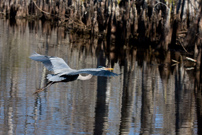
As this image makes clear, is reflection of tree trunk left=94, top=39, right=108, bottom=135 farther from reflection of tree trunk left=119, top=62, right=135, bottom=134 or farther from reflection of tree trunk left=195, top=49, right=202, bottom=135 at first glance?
reflection of tree trunk left=195, top=49, right=202, bottom=135

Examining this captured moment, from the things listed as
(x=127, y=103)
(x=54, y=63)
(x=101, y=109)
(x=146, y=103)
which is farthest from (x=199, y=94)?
(x=54, y=63)

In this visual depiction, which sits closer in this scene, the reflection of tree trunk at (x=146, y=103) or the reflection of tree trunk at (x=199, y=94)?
the reflection of tree trunk at (x=146, y=103)

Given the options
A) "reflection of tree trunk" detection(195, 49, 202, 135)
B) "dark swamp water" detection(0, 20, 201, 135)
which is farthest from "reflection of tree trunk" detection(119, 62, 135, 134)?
"reflection of tree trunk" detection(195, 49, 202, 135)

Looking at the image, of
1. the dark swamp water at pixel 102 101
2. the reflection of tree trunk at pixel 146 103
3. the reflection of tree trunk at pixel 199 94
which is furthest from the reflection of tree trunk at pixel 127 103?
the reflection of tree trunk at pixel 199 94

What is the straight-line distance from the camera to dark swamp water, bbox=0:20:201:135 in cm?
529

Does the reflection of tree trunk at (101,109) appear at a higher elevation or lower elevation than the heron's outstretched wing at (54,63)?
lower

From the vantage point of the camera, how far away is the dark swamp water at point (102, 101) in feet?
17.4

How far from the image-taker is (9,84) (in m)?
7.23

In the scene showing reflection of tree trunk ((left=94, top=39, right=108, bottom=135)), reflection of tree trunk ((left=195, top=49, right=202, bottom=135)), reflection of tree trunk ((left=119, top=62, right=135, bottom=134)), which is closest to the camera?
reflection of tree trunk ((left=94, top=39, right=108, bottom=135))

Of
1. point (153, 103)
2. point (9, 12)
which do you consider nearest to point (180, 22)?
point (153, 103)

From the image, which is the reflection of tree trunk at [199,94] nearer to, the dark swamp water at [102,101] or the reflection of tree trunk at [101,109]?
the dark swamp water at [102,101]

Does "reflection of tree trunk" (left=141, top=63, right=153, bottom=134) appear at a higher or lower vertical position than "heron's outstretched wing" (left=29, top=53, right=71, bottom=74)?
lower

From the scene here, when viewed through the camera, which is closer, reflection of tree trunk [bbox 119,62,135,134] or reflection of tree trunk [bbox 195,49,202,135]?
reflection of tree trunk [bbox 119,62,135,134]

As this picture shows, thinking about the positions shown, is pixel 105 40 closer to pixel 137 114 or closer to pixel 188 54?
pixel 188 54
